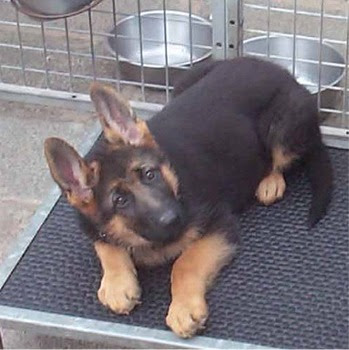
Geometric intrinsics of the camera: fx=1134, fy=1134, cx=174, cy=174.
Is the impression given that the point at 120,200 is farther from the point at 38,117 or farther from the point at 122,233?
the point at 38,117

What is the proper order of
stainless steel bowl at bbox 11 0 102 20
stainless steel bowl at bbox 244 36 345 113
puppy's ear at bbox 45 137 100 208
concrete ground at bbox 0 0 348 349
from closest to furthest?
puppy's ear at bbox 45 137 100 208, stainless steel bowl at bbox 11 0 102 20, concrete ground at bbox 0 0 348 349, stainless steel bowl at bbox 244 36 345 113

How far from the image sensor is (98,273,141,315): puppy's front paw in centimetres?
287

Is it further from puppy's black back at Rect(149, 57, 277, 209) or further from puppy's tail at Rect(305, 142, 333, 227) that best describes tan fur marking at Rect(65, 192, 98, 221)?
puppy's tail at Rect(305, 142, 333, 227)

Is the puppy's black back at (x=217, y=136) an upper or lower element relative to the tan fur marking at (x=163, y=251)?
upper

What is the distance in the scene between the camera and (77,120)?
3959 mm

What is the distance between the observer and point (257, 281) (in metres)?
2.98

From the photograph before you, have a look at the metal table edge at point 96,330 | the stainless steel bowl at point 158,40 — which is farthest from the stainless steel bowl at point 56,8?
the metal table edge at point 96,330

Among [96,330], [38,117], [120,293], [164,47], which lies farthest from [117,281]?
[164,47]

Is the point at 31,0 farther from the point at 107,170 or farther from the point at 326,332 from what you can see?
the point at 326,332

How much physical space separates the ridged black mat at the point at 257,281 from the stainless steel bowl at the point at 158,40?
2.90 ft

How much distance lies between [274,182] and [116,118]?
0.63 m

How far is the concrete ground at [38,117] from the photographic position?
3520 mm

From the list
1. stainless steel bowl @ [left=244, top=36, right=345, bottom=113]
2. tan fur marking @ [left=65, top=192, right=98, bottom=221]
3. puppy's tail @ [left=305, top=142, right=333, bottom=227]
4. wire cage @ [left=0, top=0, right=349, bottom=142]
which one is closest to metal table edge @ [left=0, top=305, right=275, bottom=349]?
tan fur marking @ [left=65, top=192, right=98, bottom=221]

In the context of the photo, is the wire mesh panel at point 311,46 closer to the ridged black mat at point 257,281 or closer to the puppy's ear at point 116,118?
the ridged black mat at point 257,281
